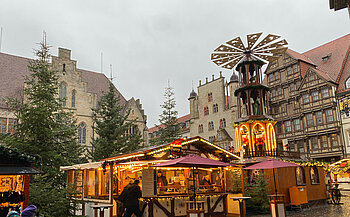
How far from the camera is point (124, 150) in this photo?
26.2m

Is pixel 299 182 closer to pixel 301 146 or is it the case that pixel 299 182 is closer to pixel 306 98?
pixel 301 146

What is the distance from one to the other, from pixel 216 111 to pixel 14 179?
38362mm

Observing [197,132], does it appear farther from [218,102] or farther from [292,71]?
[292,71]

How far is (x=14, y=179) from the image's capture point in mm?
9102

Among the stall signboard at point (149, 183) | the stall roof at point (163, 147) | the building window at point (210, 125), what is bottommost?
the stall signboard at point (149, 183)

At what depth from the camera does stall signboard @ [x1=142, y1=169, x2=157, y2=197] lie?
12375mm

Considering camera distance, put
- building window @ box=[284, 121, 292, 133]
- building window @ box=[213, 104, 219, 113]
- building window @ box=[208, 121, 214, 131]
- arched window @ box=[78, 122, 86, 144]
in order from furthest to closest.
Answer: building window @ box=[208, 121, 214, 131] < building window @ box=[213, 104, 219, 113] < building window @ box=[284, 121, 292, 133] < arched window @ box=[78, 122, 86, 144]

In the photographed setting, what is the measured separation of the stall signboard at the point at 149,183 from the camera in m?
12.4

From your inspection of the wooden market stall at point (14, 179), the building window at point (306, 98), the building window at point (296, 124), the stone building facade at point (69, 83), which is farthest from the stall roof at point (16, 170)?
the building window at point (296, 124)

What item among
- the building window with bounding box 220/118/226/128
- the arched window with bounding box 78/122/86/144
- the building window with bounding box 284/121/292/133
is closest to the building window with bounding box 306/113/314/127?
the building window with bounding box 284/121/292/133

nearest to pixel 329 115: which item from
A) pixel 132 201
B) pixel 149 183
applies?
pixel 149 183

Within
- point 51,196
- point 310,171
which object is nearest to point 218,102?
point 310,171

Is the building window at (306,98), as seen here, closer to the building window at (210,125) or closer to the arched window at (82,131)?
the building window at (210,125)

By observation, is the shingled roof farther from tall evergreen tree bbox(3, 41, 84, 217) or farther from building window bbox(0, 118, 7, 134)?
tall evergreen tree bbox(3, 41, 84, 217)
